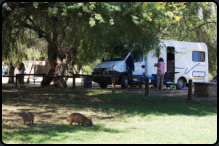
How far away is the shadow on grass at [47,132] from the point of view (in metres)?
5.05

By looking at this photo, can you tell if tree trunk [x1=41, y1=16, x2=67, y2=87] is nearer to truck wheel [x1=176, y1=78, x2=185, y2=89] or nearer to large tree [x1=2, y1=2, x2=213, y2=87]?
large tree [x1=2, y1=2, x2=213, y2=87]

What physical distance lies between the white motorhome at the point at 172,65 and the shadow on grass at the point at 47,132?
1054cm

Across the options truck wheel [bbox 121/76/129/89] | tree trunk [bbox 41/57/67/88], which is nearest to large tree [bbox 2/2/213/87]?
truck wheel [bbox 121/76/129/89]

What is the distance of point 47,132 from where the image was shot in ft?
18.4

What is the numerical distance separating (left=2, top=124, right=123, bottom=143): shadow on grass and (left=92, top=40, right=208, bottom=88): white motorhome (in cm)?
1054

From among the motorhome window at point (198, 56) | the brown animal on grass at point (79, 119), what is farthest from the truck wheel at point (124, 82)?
the brown animal on grass at point (79, 119)

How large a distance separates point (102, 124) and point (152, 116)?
1965 millimetres

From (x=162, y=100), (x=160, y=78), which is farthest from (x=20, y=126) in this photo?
(x=160, y=78)

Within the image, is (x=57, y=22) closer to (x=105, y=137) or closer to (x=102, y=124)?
(x=102, y=124)

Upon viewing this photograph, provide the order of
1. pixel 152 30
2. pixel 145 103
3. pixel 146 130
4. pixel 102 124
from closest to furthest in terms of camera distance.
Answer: pixel 146 130, pixel 102 124, pixel 152 30, pixel 145 103

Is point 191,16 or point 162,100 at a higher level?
point 191,16

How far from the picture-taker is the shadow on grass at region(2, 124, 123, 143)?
5055mm

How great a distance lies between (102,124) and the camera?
678 cm

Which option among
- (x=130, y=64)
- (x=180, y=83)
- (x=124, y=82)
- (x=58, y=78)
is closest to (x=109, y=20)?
(x=130, y=64)
